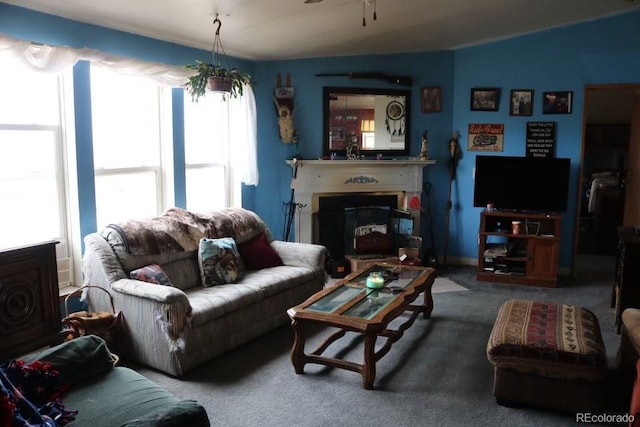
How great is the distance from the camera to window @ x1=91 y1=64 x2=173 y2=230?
425 centimetres

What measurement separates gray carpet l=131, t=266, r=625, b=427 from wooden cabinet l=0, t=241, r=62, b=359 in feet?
3.07

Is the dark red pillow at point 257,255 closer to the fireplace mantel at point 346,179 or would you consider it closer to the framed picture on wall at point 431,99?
the fireplace mantel at point 346,179

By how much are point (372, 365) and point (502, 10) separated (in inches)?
136

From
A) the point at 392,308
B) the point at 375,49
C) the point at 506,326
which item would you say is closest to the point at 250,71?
the point at 375,49

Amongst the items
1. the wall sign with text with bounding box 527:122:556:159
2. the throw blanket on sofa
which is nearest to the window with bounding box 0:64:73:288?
the throw blanket on sofa

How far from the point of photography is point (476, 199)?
5.73 metres

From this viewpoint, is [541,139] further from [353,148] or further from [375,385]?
[375,385]

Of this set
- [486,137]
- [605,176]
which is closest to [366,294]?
[486,137]

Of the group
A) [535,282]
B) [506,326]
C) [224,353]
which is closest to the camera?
[506,326]

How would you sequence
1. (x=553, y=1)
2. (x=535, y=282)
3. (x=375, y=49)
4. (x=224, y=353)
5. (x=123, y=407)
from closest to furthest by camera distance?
1. (x=123, y=407)
2. (x=224, y=353)
3. (x=553, y=1)
4. (x=535, y=282)
5. (x=375, y=49)

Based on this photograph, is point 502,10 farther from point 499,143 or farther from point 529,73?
point 499,143

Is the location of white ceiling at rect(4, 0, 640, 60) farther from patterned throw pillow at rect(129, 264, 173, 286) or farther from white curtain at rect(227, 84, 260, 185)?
patterned throw pillow at rect(129, 264, 173, 286)

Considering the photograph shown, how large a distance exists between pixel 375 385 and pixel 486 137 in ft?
12.2

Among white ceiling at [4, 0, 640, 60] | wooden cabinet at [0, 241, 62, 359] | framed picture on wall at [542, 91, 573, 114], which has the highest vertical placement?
white ceiling at [4, 0, 640, 60]
